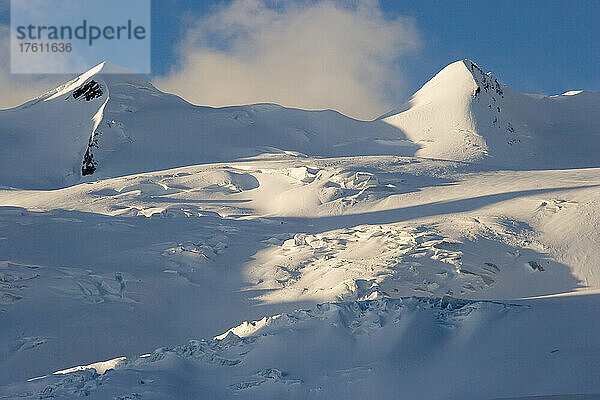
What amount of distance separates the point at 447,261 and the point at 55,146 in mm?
21168

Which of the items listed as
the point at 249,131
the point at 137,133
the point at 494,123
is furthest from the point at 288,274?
the point at 494,123

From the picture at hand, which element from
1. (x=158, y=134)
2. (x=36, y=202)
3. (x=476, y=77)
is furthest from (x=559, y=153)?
(x=36, y=202)

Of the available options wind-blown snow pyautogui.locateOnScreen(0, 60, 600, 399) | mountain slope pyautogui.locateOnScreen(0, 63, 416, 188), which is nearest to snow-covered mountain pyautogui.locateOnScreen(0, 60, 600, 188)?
mountain slope pyautogui.locateOnScreen(0, 63, 416, 188)

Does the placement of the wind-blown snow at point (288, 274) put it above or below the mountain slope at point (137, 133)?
below

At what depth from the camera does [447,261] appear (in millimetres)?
9812

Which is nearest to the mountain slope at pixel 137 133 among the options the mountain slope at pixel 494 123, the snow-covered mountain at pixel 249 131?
the snow-covered mountain at pixel 249 131

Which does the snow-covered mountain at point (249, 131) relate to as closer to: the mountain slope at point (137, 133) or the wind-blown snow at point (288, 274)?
the mountain slope at point (137, 133)

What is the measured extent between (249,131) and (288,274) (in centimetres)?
1633

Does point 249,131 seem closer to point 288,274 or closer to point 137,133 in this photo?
point 137,133

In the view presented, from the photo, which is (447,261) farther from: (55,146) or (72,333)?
(55,146)

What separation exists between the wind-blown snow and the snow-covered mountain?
0.24 meters

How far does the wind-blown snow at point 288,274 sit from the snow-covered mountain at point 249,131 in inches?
9.4

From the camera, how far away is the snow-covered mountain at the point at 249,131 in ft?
77.2

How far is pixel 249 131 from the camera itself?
84.4 feet
